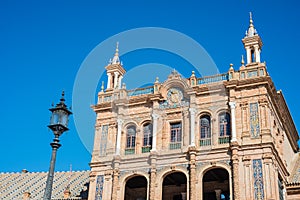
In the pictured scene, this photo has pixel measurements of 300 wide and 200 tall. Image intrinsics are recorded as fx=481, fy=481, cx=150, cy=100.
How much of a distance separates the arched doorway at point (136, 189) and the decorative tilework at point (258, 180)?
9524 mm

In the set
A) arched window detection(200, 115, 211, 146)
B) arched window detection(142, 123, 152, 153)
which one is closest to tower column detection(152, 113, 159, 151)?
arched window detection(142, 123, 152, 153)

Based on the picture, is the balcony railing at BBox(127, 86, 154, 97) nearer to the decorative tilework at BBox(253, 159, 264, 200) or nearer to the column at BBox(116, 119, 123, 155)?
the column at BBox(116, 119, 123, 155)

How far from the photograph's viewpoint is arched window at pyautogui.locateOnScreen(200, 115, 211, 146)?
3491 centimetres

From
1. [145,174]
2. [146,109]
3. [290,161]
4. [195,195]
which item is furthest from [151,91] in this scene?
[290,161]

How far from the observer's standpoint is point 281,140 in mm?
38438

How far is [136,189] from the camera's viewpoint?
129ft

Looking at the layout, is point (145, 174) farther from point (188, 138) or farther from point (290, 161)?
point (290, 161)

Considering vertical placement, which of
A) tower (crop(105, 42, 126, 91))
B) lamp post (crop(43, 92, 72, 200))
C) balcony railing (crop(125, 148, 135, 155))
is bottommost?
lamp post (crop(43, 92, 72, 200))

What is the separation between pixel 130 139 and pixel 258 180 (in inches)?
425

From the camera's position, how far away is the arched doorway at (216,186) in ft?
119

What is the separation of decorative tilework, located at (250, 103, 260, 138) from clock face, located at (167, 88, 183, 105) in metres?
5.67

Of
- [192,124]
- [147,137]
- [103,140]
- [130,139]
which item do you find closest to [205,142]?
[192,124]

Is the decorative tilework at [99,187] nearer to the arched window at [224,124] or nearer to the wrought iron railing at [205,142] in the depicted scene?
the wrought iron railing at [205,142]

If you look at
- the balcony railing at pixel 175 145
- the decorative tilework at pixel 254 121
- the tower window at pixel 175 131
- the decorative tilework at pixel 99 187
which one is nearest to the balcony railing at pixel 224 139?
the decorative tilework at pixel 254 121
